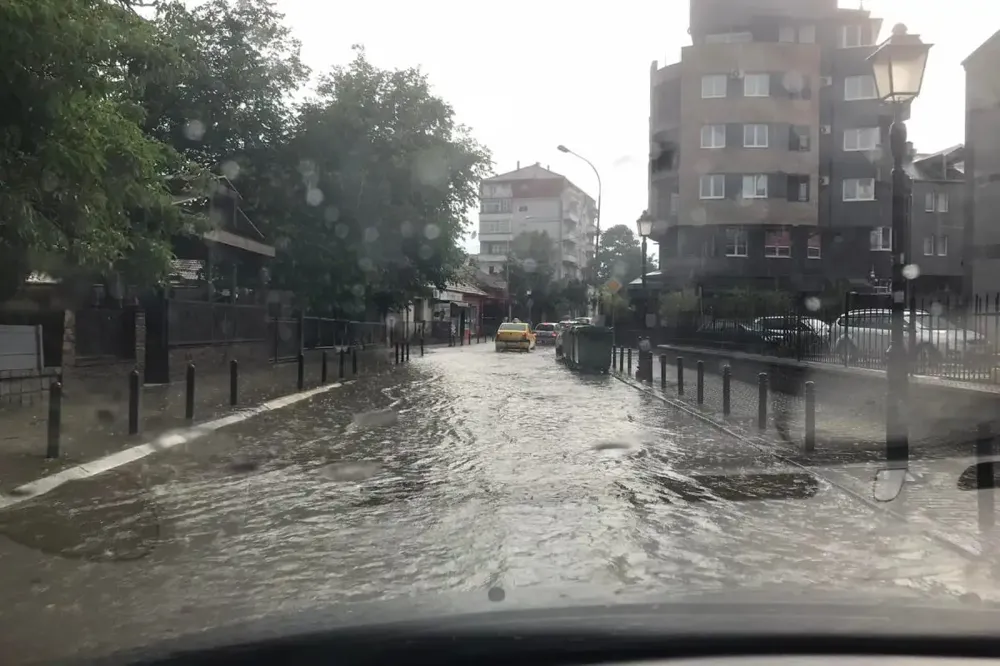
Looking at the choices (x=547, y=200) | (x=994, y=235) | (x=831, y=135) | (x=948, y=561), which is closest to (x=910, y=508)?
Answer: (x=948, y=561)

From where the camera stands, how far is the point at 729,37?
44.4 meters

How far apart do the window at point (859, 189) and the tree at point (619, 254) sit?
161 feet

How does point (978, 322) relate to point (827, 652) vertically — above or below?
above

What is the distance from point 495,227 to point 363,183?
251 ft

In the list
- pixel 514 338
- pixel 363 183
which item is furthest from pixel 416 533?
pixel 514 338

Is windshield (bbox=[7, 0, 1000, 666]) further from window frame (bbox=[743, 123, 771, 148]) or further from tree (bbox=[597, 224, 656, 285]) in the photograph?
tree (bbox=[597, 224, 656, 285])

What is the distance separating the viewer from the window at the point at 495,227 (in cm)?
10562

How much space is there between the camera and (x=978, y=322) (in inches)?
455

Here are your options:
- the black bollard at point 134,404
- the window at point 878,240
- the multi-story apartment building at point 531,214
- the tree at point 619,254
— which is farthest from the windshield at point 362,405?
the multi-story apartment building at point 531,214

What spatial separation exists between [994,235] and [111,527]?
28596 millimetres

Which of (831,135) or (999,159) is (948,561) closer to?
(999,159)

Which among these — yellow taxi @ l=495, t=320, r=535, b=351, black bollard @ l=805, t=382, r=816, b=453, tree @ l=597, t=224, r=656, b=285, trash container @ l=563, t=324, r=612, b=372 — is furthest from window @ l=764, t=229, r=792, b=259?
tree @ l=597, t=224, r=656, b=285

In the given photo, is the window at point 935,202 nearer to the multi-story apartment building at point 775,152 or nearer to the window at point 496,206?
the multi-story apartment building at point 775,152

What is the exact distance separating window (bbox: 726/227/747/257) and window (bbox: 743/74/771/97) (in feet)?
21.7
